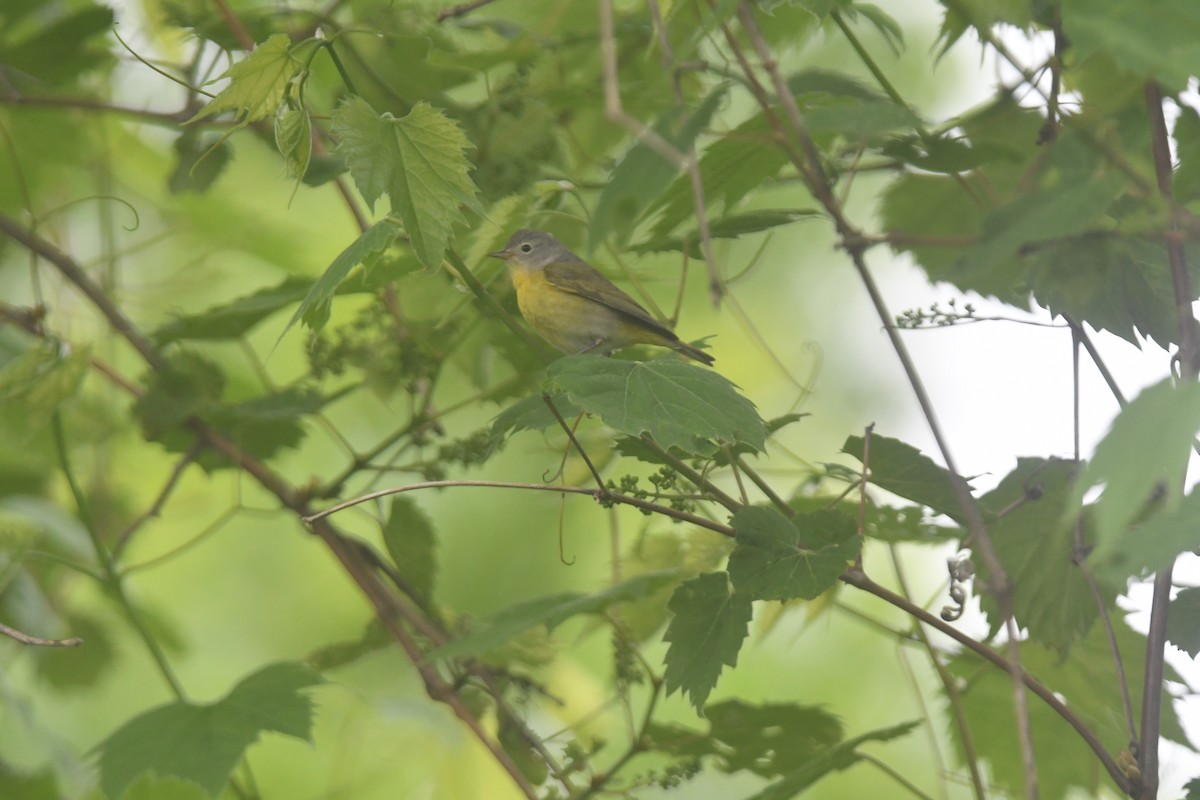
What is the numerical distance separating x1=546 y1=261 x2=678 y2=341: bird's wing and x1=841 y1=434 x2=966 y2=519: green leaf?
106cm

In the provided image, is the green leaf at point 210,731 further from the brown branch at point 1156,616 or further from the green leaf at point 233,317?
the brown branch at point 1156,616

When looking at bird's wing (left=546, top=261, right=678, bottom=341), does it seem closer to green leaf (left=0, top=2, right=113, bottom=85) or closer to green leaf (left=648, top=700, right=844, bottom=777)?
Answer: green leaf (left=648, top=700, right=844, bottom=777)

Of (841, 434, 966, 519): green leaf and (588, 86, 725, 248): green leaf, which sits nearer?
(588, 86, 725, 248): green leaf

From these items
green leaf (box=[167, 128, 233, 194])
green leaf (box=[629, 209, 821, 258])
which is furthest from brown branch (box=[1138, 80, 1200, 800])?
green leaf (box=[167, 128, 233, 194])

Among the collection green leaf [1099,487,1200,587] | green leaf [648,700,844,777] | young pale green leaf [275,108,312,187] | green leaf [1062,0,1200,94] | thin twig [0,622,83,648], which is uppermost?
young pale green leaf [275,108,312,187]

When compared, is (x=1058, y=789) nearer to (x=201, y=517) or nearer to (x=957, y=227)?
(x=957, y=227)

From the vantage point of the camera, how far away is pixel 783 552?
1588 mm

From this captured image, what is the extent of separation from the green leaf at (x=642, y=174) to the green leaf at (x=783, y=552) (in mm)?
470

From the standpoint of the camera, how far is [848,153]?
2010 millimetres

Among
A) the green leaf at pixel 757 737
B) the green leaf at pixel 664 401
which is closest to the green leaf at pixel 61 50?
the green leaf at pixel 664 401

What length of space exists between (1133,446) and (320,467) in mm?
4388

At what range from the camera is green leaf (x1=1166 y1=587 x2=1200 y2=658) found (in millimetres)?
1595

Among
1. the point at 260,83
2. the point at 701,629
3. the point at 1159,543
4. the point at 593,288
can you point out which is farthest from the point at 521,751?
the point at 1159,543

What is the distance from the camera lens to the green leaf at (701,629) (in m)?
1.66
